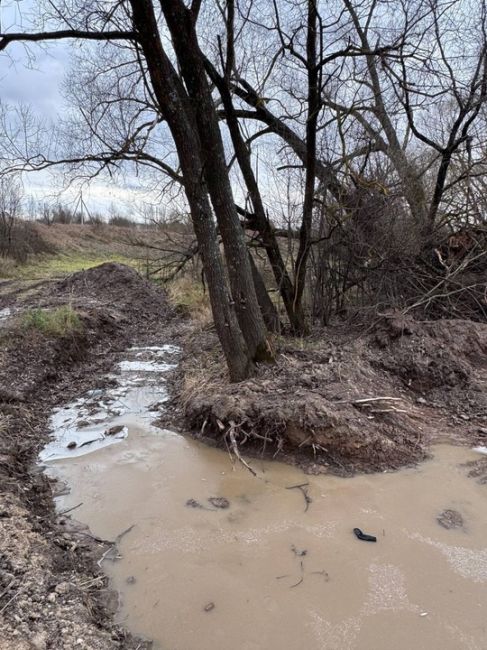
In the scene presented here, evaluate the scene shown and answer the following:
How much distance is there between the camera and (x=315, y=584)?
2791mm

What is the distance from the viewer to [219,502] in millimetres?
3688

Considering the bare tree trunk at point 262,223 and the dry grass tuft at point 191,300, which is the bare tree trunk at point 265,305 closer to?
the bare tree trunk at point 262,223

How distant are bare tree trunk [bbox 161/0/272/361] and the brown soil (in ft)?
8.35

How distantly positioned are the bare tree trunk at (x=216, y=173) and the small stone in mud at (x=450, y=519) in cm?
→ 270

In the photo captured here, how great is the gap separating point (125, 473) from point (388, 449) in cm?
249

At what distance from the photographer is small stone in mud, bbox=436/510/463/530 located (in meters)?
3.30

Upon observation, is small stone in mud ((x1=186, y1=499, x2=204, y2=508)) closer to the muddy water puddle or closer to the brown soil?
the muddy water puddle

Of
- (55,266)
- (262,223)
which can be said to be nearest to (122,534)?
(262,223)

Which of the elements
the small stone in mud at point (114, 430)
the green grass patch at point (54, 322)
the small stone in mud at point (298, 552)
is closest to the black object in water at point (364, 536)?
the small stone in mud at point (298, 552)

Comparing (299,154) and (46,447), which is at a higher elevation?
(299,154)

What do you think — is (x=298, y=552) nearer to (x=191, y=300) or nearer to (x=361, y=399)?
(x=361, y=399)

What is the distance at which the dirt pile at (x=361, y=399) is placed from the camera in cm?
429

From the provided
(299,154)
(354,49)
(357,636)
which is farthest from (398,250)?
(357,636)

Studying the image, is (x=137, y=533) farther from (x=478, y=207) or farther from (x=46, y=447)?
(x=478, y=207)
